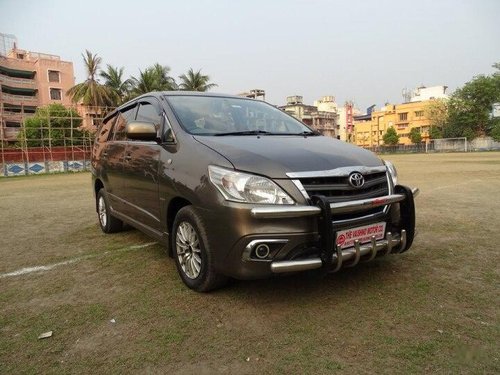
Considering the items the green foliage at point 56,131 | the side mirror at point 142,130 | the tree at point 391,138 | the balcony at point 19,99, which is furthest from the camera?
the tree at point 391,138

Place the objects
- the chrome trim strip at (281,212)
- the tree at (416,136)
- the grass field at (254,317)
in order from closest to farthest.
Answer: the grass field at (254,317) < the chrome trim strip at (281,212) < the tree at (416,136)

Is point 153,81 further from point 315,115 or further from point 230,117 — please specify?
point 315,115

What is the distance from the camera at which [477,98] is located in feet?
190

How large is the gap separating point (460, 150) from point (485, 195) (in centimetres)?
5345

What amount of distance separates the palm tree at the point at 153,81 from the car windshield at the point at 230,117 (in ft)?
120

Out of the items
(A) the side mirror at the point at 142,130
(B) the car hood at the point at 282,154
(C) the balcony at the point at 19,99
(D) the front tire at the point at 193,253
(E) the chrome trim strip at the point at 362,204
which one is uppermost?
(C) the balcony at the point at 19,99

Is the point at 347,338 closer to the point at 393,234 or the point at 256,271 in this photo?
the point at 256,271

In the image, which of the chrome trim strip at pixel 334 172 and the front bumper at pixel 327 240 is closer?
the front bumper at pixel 327 240

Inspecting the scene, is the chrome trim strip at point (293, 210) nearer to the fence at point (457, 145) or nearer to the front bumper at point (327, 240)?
the front bumper at point (327, 240)

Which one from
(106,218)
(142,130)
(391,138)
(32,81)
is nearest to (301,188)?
(142,130)

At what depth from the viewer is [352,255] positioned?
A: 2.83m

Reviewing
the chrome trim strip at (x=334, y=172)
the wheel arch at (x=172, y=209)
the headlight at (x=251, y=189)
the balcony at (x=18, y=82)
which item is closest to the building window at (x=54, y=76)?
the balcony at (x=18, y=82)

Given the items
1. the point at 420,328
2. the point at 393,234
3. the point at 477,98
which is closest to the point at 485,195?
the point at 393,234

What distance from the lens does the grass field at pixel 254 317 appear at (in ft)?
7.53
